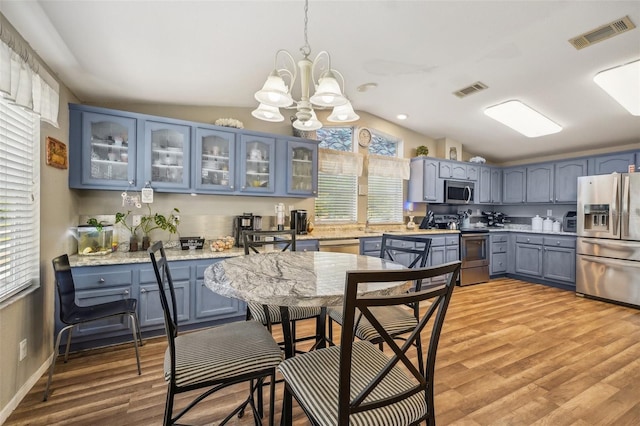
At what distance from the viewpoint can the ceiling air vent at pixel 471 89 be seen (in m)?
3.58

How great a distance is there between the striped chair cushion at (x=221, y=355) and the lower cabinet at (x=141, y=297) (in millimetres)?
1406

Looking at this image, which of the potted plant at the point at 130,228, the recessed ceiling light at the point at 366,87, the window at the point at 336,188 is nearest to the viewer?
the potted plant at the point at 130,228

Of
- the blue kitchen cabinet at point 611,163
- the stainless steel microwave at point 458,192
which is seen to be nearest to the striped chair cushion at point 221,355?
the stainless steel microwave at point 458,192

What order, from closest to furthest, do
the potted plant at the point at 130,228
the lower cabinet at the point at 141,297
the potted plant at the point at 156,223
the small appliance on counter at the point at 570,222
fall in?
the lower cabinet at the point at 141,297 < the potted plant at the point at 130,228 < the potted plant at the point at 156,223 < the small appliance on counter at the point at 570,222

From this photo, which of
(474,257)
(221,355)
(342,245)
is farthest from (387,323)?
(474,257)

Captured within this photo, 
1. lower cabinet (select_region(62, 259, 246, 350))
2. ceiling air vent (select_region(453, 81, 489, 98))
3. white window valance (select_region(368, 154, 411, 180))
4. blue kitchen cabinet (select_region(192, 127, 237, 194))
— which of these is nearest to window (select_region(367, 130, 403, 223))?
white window valance (select_region(368, 154, 411, 180))

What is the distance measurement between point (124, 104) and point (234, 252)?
6.52 feet

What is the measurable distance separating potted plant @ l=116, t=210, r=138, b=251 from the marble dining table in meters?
1.65

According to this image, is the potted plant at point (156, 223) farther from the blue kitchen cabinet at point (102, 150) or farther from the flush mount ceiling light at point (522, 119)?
the flush mount ceiling light at point (522, 119)

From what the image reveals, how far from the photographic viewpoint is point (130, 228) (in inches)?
121

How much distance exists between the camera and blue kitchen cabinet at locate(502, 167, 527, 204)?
18.5ft

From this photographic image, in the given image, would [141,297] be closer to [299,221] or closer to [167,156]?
[167,156]

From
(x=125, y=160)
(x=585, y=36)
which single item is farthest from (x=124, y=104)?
(x=585, y=36)

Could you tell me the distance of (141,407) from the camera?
72.2 inches
